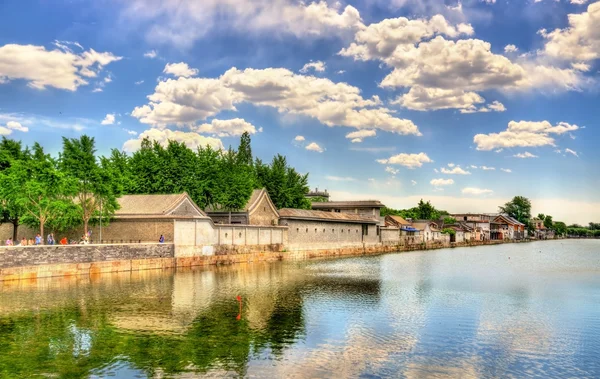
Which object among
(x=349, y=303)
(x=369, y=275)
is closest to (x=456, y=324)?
(x=349, y=303)

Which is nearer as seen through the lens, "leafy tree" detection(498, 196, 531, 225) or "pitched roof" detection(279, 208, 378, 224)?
"pitched roof" detection(279, 208, 378, 224)

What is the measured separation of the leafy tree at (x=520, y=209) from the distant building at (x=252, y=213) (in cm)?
14623

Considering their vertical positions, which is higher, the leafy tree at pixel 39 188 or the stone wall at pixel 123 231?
the leafy tree at pixel 39 188

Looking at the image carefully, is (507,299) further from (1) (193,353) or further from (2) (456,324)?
(1) (193,353)

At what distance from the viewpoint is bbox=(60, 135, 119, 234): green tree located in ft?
151

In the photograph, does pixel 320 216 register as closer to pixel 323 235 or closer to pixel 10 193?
pixel 323 235

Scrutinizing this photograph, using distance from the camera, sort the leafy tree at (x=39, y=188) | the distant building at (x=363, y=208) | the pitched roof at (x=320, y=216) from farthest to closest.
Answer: the distant building at (x=363, y=208)
the pitched roof at (x=320, y=216)
the leafy tree at (x=39, y=188)

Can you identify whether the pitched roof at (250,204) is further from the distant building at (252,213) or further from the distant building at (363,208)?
the distant building at (363,208)

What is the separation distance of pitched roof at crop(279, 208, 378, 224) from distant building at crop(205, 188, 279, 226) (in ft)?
5.11

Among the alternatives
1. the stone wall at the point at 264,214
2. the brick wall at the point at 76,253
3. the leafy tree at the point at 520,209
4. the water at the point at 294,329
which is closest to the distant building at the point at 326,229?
the stone wall at the point at 264,214

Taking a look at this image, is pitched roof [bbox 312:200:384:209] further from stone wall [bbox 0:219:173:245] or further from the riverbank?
stone wall [bbox 0:219:173:245]

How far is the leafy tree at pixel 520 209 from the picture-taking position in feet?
619

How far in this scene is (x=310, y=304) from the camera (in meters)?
27.9

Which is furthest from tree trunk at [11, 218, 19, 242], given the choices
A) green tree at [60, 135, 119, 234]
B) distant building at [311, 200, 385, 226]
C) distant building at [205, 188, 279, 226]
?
distant building at [311, 200, 385, 226]
